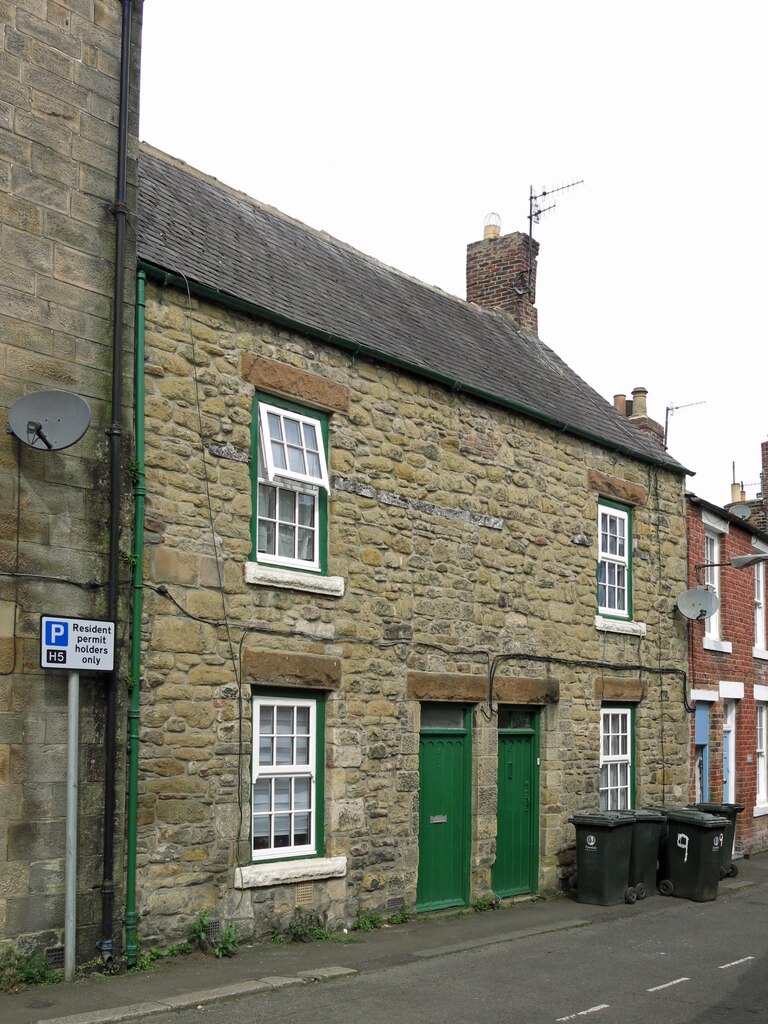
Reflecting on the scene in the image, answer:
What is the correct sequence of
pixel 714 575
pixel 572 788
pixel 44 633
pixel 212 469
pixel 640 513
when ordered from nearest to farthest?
pixel 44 633, pixel 212 469, pixel 572 788, pixel 640 513, pixel 714 575

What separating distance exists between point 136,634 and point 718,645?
39.1ft

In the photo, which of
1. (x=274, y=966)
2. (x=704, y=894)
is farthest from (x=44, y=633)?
(x=704, y=894)

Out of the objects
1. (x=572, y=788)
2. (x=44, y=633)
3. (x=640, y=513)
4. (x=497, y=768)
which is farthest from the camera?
(x=640, y=513)

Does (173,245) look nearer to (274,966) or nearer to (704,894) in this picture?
(274,966)

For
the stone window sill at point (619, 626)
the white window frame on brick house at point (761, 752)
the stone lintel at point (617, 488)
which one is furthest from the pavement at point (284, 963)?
the white window frame on brick house at point (761, 752)

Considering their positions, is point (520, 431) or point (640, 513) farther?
point (640, 513)

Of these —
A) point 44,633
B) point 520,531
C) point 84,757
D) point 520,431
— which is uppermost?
point 520,431

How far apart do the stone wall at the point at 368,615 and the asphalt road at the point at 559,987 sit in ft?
4.93

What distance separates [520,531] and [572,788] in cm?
334

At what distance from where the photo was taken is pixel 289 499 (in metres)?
11.3

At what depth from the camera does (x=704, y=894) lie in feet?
46.8

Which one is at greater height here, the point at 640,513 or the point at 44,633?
the point at 640,513

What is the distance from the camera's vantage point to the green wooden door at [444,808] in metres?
12.5

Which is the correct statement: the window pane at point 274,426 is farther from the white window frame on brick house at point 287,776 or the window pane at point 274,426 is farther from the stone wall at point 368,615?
the white window frame on brick house at point 287,776
